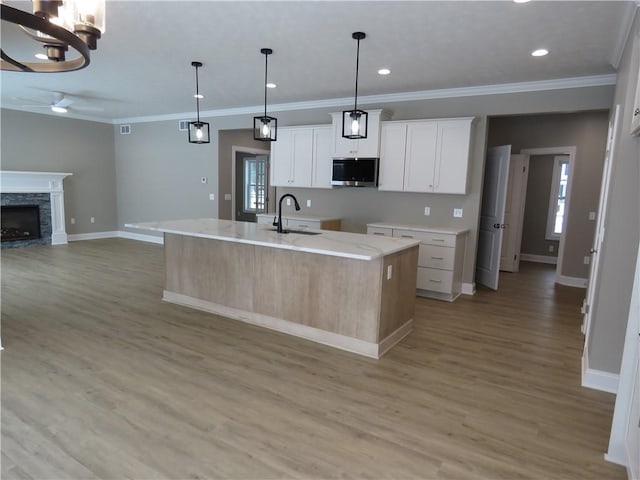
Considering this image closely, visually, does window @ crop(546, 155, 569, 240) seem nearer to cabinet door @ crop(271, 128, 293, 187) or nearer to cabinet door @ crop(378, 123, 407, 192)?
cabinet door @ crop(378, 123, 407, 192)

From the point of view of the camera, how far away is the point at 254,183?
9.16m

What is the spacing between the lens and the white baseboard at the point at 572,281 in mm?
5961

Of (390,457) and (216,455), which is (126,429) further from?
(390,457)

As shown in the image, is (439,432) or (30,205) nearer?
(439,432)

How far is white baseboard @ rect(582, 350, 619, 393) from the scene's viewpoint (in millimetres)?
2805

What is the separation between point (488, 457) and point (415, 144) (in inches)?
158

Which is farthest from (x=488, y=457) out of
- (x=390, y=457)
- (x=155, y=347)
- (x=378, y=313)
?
(x=155, y=347)

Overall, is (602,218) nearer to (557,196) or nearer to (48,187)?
(557,196)

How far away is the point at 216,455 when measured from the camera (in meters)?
2.07

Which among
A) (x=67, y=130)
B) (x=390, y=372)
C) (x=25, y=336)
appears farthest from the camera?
(x=67, y=130)

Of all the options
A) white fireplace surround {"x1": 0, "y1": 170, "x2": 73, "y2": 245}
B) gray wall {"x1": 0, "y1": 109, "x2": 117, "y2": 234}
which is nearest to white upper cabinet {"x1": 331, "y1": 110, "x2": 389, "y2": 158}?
white fireplace surround {"x1": 0, "y1": 170, "x2": 73, "y2": 245}

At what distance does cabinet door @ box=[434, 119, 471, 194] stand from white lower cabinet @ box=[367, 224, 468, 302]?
0.61m

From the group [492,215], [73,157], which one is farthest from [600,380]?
[73,157]

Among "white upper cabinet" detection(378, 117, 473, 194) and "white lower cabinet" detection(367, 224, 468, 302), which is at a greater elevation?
"white upper cabinet" detection(378, 117, 473, 194)
